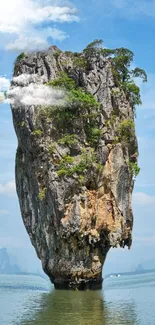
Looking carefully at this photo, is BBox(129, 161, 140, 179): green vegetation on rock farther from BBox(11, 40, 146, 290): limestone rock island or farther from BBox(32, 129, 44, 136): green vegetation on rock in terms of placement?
BBox(32, 129, 44, 136): green vegetation on rock

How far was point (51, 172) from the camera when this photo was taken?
27.3 m

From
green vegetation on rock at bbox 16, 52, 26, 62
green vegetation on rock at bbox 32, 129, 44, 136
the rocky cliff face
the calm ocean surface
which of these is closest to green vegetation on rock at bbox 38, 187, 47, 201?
the rocky cliff face

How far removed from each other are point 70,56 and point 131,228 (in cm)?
1030

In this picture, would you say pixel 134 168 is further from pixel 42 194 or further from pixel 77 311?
pixel 77 311

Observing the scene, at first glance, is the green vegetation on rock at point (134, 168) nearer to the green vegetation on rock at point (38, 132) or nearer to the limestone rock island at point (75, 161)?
the limestone rock island at point (75, 161)

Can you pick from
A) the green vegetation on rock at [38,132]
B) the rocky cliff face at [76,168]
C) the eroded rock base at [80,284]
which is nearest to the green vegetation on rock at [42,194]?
the rocky cliff face at [76,168]

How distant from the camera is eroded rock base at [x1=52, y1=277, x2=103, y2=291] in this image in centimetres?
2723

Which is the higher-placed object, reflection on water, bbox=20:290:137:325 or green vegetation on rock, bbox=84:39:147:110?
green vegetation on rock, bbox=84:39:147:110

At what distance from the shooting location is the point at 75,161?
89.9 ft

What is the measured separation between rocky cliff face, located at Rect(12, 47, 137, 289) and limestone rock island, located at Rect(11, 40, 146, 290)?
0.05 m

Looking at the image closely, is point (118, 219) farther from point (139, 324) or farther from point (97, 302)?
point (139, 324)

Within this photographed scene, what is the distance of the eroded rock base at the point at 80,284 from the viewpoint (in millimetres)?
27231

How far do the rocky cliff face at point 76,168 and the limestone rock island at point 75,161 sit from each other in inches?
2.0

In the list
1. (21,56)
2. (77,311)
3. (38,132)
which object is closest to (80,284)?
(77,311)
